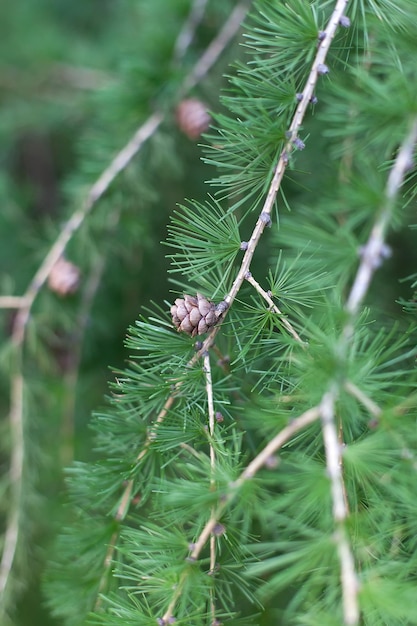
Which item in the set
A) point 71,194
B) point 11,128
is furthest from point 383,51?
point 11,128

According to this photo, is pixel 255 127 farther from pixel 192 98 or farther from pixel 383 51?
pixel 192 98

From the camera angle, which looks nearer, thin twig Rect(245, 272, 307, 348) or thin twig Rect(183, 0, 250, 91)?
thin twig Rect(245, 272, 307, 348)

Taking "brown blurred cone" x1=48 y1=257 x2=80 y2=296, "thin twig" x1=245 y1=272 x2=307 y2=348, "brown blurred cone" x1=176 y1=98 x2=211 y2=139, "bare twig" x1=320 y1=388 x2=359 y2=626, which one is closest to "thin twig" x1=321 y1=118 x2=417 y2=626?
"bare twig" x1=320 y1=388 x2=359 y2=626

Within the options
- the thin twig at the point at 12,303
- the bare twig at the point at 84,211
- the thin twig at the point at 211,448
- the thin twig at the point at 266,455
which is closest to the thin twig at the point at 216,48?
the bare twig at the point at 84,211

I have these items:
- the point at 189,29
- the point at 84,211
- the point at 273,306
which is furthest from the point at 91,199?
the point at 273,306

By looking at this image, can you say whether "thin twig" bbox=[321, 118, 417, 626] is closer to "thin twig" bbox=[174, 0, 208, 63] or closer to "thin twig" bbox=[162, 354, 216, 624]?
"thin twig" bbox=[162, 354, 216, 624]

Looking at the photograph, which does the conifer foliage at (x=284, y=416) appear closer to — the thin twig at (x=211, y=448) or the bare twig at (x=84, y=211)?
the thin twig at (x=211, y=448)
